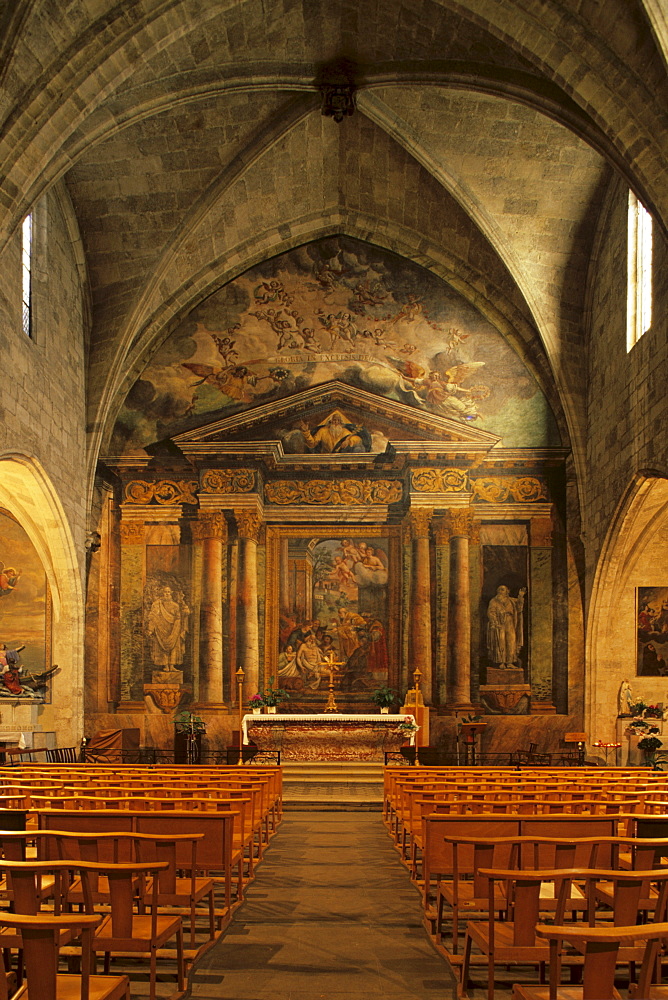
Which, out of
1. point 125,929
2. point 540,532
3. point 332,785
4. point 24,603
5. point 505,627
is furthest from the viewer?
point 540,532

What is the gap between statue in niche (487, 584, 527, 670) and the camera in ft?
71.4

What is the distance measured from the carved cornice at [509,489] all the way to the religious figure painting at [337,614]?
2.27 meters

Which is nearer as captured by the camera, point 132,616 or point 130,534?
point 132,616

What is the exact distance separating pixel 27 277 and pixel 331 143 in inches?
274

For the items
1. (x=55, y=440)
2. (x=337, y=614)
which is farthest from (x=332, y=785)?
(x=55, y=440)

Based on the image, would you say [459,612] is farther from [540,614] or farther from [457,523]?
[457,523]

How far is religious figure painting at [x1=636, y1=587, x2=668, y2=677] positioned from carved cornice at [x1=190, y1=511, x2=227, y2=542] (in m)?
8.68

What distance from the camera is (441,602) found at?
22.0 metres

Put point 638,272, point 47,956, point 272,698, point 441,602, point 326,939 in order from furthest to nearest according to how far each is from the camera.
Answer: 1. point 441,602
2. point 272,698
3. point 638,272
4. point 326,939
5. point 47,956

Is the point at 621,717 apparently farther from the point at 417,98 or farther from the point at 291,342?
the point at 417,98

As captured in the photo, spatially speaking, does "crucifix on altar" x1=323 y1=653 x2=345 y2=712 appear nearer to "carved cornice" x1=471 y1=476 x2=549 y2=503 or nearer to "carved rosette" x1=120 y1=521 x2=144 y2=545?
"carved cornice" x1=471 y1=476 x2=549 y2=503

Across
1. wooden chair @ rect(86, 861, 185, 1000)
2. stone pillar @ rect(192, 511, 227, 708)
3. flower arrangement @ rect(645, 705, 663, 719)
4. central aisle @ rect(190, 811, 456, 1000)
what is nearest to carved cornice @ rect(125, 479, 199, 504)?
stone pillar @ rect(192, 511, 227, 708)

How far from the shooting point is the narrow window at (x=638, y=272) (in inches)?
709

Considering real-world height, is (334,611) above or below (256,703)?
above
